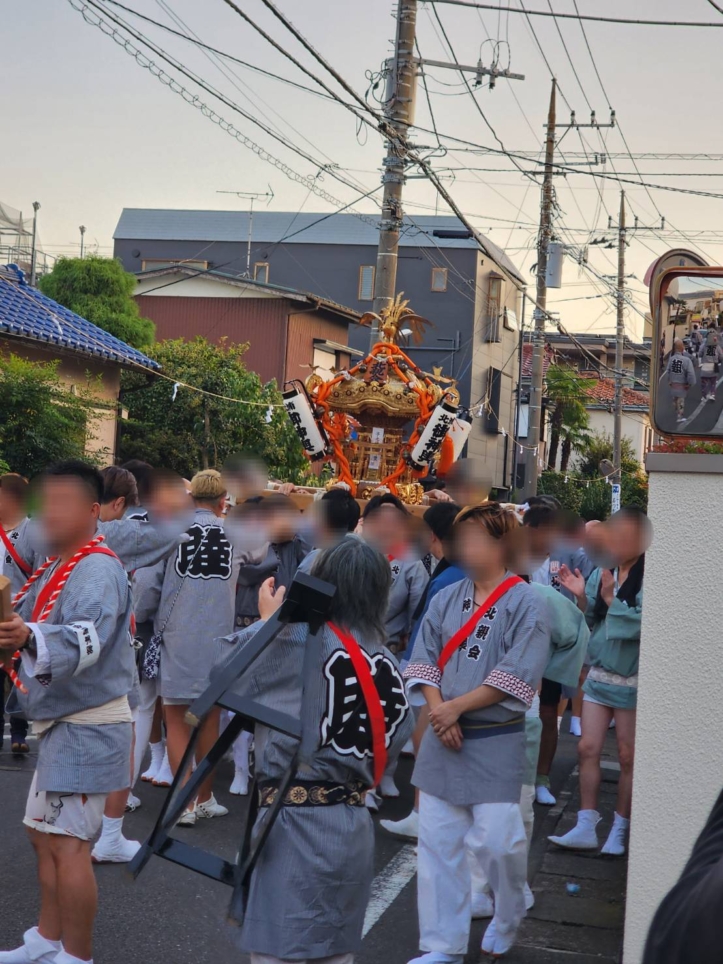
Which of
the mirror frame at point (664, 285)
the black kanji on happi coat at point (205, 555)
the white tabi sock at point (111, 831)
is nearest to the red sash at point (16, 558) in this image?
the black kanji on happi coat at point (205, 555)

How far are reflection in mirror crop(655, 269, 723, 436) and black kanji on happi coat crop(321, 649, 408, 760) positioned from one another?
5.17 ft

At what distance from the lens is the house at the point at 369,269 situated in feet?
132

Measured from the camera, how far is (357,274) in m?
41.1

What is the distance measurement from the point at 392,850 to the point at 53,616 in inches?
127

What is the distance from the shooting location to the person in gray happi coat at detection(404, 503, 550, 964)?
4465 mm

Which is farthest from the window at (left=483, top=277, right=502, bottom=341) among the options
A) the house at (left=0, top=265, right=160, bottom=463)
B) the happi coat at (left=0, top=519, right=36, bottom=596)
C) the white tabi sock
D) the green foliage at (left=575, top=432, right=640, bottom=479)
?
the white tabi sock

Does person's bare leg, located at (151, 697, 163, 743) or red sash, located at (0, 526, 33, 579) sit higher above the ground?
red sash, located at (0, 526, 33, 579)

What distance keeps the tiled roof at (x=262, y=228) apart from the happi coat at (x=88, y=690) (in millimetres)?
37306

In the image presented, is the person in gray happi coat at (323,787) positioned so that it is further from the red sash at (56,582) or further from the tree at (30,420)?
the tree at (30,420)

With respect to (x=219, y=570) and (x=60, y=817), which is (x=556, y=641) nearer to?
(x=219, y=570)

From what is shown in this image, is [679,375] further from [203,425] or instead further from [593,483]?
[593,483]

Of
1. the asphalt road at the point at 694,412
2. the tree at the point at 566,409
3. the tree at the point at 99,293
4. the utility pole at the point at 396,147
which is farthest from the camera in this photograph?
the tree at the point at 566,409

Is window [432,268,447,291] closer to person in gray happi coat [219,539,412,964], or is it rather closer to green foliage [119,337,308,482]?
green foliage [119,337,308,482]

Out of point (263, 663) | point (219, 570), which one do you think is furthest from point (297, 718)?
point (219, 570)
